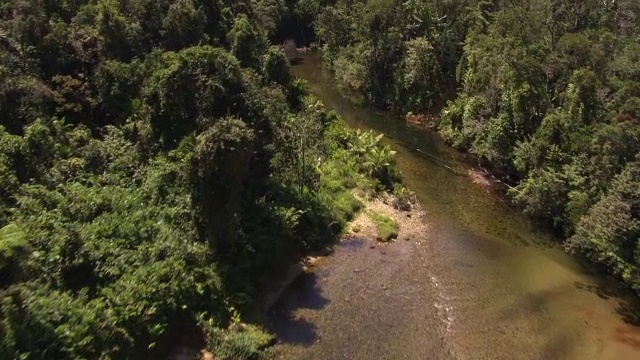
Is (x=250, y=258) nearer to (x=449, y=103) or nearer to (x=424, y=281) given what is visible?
(x=424, y=281)

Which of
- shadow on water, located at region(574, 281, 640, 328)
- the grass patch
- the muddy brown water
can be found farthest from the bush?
shadow on water, located at region(574, 281, 640, 328)

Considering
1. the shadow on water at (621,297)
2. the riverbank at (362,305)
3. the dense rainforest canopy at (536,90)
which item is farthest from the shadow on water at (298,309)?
the dense rainforest canopy at (536,90)

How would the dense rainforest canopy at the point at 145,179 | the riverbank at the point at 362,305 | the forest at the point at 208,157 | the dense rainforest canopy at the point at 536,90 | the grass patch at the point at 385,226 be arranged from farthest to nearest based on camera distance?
the grass patch at the point at 385,226 → the dense rainforest canopy at the point at 536,90 → the riverbank at the point at 362,305 → the forest at the point at 208,157 → the dense rainforest canopy at the point at 145,179

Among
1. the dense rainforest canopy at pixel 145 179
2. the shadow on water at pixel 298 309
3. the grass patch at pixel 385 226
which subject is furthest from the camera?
the grass patch at pixel 385 226

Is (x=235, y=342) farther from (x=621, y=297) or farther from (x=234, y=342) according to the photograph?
(x=621, y=297)

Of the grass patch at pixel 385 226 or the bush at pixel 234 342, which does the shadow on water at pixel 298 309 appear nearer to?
the bush at pixel 234 342

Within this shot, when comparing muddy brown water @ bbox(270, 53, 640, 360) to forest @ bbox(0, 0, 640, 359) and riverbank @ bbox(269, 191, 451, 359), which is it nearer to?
riverbank @ bbox(269, 191, 451, 359)

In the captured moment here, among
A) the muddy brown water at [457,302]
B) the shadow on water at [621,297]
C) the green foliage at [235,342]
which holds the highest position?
the green foliage at [235,342]

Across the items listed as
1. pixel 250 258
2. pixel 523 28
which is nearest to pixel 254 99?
pixel 250 258
